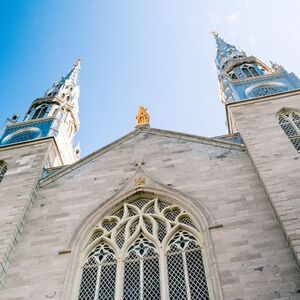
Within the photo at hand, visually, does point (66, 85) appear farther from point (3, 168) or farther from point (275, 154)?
point (275, 154)

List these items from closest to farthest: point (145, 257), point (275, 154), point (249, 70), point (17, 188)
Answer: point (145, 257), point (275, 154), point (17, 188), point (249, 70)

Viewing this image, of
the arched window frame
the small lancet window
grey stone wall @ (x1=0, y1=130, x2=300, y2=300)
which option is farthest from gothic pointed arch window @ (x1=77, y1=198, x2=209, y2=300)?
the arched window frame

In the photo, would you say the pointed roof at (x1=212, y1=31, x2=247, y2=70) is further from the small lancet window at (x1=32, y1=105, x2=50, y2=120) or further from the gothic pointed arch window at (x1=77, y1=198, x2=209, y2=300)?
the gothic pointed arch window at (x1=77, y1=198, x2=209, y2=300)

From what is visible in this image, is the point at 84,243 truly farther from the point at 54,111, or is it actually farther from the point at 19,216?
the point at 54,111

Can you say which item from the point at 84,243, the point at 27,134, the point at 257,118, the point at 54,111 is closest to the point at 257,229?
the point at 84,243

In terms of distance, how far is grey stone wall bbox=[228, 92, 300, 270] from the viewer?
951 centimetres

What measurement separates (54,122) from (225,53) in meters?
12.9

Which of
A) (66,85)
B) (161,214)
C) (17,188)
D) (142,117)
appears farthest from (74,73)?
(161,214)

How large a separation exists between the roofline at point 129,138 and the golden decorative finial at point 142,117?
55 cm

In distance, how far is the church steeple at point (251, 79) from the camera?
1694 cm

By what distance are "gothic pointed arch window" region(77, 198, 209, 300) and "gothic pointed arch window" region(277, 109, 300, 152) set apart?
441 cm

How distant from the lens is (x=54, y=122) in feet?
58.4

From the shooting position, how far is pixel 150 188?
12.1 metres

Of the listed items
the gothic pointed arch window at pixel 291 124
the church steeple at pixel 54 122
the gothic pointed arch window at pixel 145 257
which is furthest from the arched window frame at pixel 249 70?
the gothic pointed arch window at pixel 145 257
